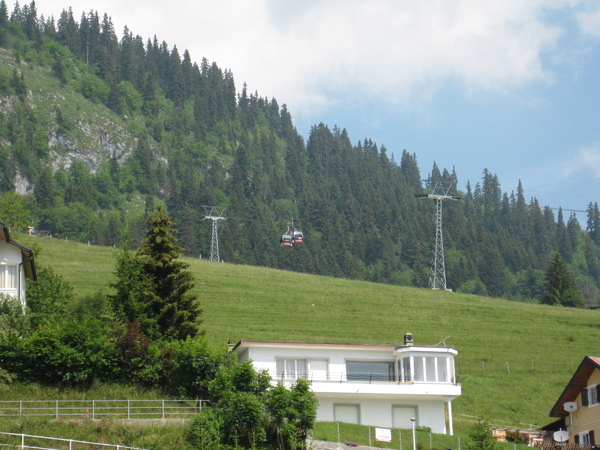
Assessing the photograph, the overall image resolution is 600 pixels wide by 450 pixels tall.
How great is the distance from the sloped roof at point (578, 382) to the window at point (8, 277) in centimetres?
3009

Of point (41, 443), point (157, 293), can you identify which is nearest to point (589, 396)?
point (157, 293)

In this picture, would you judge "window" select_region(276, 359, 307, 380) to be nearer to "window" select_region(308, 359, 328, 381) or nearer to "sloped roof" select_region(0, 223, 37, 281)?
"window" select_region(308, 359, 328, 381)

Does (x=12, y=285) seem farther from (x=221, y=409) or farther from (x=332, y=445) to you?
(x=332, y=445)

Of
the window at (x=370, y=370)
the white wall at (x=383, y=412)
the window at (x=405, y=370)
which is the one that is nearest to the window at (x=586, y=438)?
the white wall at (x=383, y=412)

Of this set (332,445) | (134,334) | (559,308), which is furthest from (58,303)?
(559,308)

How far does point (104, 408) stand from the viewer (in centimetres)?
3928

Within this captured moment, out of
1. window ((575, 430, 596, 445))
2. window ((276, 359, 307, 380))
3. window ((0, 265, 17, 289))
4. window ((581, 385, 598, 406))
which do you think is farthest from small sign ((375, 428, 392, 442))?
window ((0, 265, 17, 289))

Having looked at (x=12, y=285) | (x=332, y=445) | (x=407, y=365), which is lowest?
(x=332, y=445)

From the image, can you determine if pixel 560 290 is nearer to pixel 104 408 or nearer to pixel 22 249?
pixel 22 249

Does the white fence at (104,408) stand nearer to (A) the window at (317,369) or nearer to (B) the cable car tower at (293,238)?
(A) the window at (317,369)

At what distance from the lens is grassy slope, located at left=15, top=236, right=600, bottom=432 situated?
Answer: 6562cm

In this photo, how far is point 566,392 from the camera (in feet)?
146

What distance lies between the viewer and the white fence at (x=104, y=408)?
125ft

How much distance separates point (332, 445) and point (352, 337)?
38.6 metres
